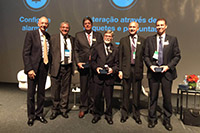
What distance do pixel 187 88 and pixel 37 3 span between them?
190 inches

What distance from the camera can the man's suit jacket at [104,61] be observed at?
278cm

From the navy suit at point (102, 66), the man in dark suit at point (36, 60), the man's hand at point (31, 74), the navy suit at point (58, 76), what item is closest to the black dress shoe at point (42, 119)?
the man in dark suit at point (36, 60)

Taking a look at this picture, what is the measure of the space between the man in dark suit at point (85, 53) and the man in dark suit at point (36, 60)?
539mm

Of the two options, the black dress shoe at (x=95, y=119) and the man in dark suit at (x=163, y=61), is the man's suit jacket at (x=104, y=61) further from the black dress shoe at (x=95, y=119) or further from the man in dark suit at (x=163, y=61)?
the black dress shoe at (x=95, y=119)

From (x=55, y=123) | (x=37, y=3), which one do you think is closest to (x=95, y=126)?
(x=55, y=123)

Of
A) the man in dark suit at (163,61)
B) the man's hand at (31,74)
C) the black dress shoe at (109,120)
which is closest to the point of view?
the man in dark suit at (163,61)

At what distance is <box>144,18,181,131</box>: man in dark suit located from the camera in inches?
103

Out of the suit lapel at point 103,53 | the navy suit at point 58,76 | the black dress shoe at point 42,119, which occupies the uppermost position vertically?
the suit lapel at point 103,53

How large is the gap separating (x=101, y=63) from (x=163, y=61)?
3.15 feet

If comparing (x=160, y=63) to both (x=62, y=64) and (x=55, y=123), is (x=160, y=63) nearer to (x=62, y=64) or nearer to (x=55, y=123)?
(x=62, y=64)

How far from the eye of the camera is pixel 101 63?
9.12 feet

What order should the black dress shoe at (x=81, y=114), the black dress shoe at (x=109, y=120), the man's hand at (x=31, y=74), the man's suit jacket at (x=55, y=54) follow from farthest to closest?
the black dress shoe at (x=81, y=114), the man's suit jacket at (x=55, y=54), the black dress shoe at (x=109, y=120), the man's hand at (x=31, y=74)

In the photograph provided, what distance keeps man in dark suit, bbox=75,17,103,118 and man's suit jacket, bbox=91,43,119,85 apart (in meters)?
0.25

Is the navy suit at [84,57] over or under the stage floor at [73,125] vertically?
over
